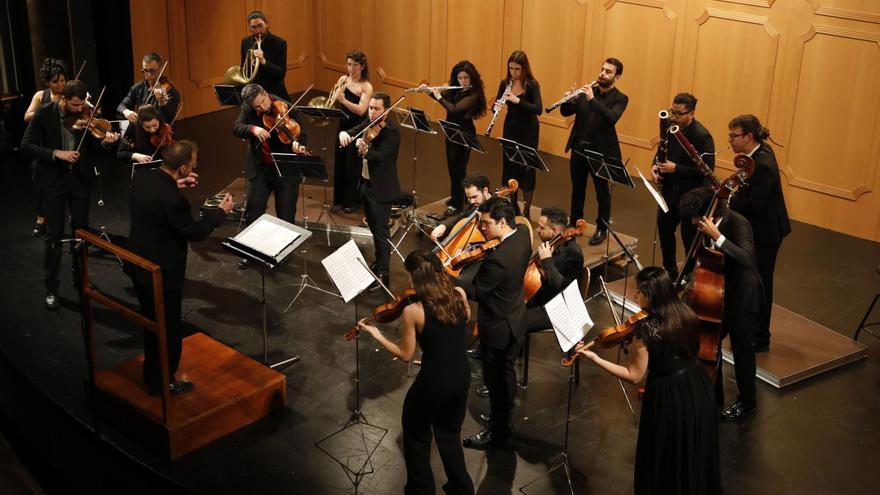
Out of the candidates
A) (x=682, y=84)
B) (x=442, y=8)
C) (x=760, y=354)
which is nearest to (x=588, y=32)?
(x=682, y=84)

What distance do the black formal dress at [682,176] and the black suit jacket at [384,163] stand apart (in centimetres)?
197

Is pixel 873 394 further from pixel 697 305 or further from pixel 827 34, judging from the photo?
pixel 827 34

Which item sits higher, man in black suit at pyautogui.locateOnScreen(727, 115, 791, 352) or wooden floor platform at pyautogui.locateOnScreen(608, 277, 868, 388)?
man in black suit at pyautogui.locateOnScreen(727, 115, 791, 352)

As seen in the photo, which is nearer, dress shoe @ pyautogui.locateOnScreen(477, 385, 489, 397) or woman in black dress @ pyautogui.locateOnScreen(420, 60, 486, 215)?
dress shoe @ pyautogui.locateOnScreen(477, 385, 489, 397)

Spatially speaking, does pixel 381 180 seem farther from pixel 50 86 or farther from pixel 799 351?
pixel 799 351

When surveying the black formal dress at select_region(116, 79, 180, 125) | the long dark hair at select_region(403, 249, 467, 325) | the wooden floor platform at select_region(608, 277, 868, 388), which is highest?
the black formal dress at select_region(116, 79, 180, 125)

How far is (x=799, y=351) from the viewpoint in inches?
269

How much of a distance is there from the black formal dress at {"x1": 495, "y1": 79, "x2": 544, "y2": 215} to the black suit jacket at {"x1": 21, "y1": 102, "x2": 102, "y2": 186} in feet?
10.8

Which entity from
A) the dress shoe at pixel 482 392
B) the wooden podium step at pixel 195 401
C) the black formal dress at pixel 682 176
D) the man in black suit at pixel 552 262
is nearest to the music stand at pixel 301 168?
the wooden podium step at pixel 195 401

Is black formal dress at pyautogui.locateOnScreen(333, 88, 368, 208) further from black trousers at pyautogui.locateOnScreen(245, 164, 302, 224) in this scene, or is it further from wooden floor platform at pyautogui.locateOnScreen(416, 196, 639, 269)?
black trousers at pyautogui.locateOnScreen(245, 164, 302, 224)

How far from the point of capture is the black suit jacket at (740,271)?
5.75 meters

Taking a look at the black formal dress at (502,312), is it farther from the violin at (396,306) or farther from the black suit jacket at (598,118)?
the black suit jacket at (598,118)

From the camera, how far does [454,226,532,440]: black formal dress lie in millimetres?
5434

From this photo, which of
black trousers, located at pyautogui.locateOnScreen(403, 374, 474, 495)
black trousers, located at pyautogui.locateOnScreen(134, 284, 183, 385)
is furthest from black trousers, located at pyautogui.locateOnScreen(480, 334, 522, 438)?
black trousers, located at pyautogui.locateOnScreen(134, 284, 183, 385)
